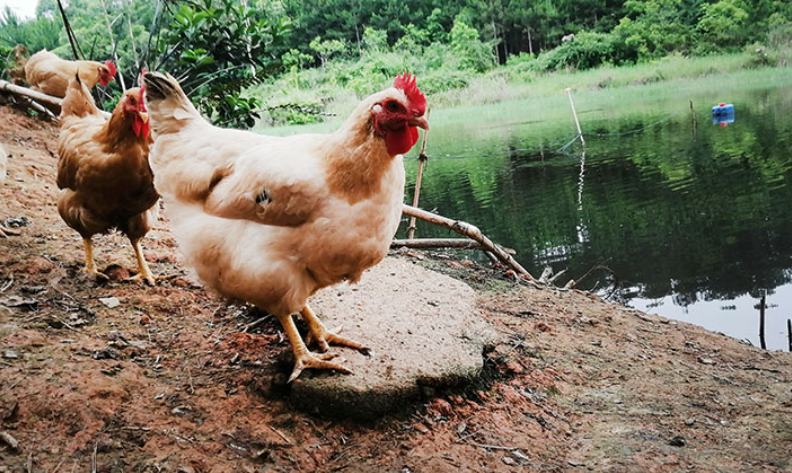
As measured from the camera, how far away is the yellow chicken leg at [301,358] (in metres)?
2.43

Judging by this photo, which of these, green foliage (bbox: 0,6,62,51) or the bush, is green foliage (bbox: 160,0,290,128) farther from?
the bush

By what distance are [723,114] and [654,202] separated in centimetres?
839

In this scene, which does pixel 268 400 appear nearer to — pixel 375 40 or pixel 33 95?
pixel 33 95

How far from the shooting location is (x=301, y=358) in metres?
2.46

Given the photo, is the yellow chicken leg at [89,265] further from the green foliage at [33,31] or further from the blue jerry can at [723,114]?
the blue jerry can at [723,114]

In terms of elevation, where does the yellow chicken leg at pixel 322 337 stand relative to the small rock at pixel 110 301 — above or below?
below

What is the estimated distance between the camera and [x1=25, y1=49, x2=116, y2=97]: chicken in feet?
19.9

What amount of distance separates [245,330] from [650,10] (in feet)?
112

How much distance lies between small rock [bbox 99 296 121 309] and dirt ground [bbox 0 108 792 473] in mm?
18

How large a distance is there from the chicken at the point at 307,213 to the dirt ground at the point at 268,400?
0.39 m

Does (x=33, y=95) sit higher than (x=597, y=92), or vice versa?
(x=33, y=95)

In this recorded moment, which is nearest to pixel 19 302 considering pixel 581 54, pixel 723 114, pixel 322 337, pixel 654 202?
pixel 322 337

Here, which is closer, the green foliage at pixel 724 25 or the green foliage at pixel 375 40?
the green foliage at pixel 375 40

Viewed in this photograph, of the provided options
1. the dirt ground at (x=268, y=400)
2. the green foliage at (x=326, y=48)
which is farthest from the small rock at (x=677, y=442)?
the green foliage at (x=326, y=48)
